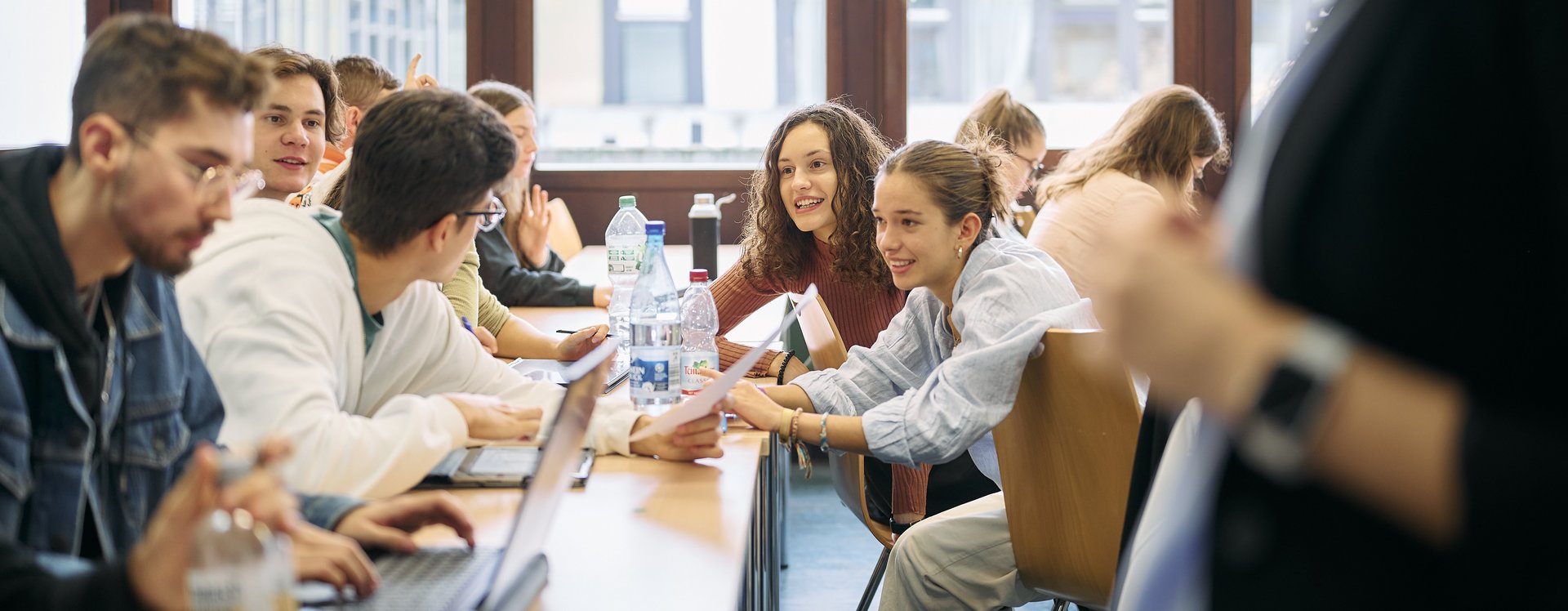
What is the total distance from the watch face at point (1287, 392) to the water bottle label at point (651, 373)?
143 centimetres

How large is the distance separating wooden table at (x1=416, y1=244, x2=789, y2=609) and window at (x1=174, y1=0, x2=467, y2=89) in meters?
3.97

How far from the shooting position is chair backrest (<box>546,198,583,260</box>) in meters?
4.73

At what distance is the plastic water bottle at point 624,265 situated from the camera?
255 centimetres

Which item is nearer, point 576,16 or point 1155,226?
point 1155,226

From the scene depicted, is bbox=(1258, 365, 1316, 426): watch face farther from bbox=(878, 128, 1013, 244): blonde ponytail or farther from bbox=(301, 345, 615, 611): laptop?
bbox=(878, 128, 1013, 244): blonde ponytail

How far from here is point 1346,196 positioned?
23.1 inches

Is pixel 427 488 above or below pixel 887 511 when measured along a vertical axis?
above

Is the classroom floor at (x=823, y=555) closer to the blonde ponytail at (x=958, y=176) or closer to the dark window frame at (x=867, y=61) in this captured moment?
the blonde ponytail at (x=958, y=176)

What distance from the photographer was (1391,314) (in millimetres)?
585

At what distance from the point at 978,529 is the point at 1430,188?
4.77ft

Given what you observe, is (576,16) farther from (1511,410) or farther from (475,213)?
(1511,410)

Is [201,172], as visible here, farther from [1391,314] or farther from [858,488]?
[858,488]

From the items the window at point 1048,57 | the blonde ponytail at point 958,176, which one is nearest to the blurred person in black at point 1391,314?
the blonde ponytail at point 958,176

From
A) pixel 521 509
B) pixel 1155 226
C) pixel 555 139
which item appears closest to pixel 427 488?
pixel 521 509
